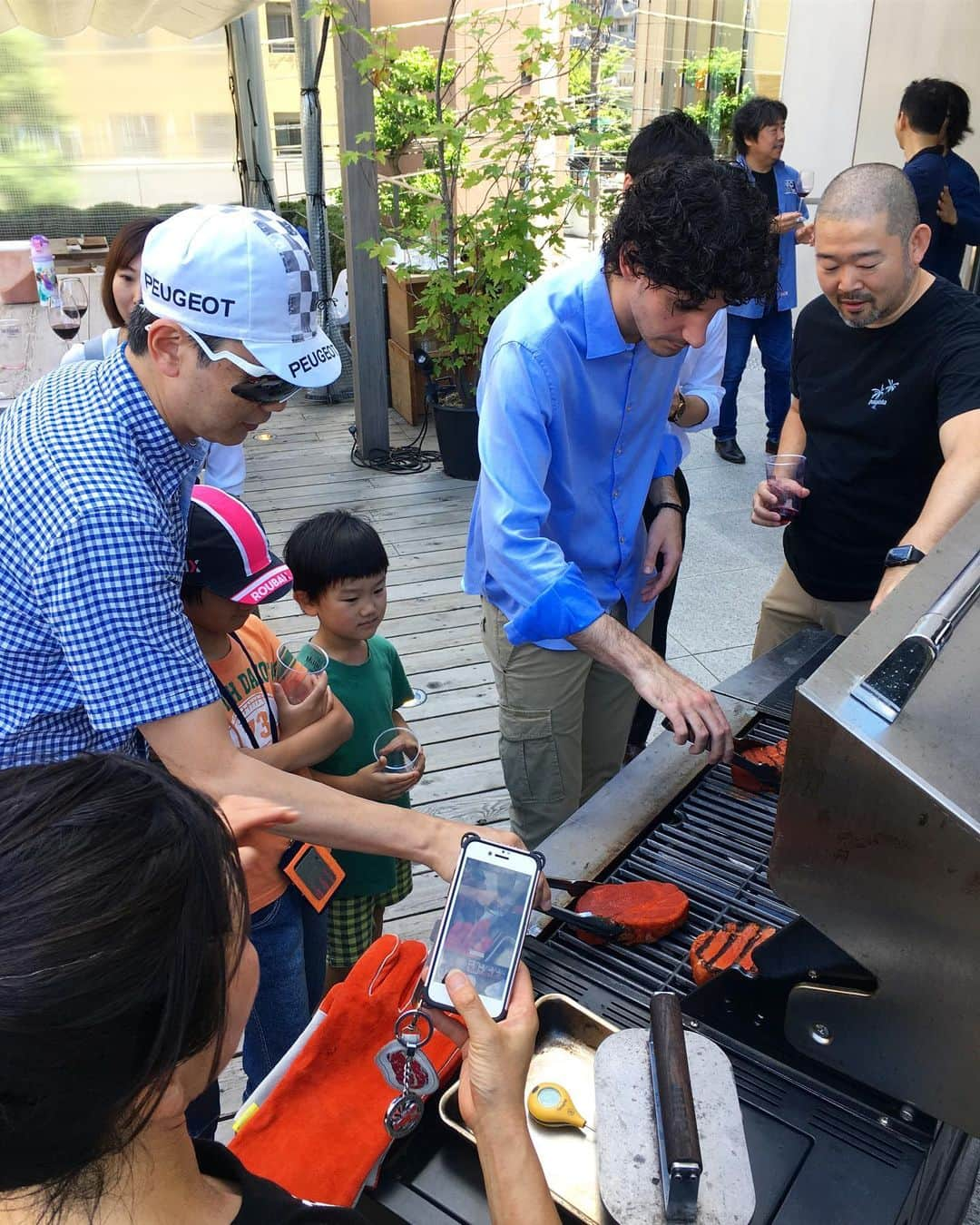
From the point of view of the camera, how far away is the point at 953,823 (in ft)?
3.23

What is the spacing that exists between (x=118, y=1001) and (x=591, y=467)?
172cm

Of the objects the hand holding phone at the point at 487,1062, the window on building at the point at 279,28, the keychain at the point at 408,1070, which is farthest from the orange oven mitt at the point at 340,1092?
the window on building at the point at 279,28

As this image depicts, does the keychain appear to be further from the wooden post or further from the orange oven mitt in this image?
the wooden post

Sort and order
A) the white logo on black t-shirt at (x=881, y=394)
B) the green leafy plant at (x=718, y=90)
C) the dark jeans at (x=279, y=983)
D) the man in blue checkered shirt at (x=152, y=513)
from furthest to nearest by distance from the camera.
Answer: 1. the green leafy plant at (x=718, y=90)
2. the white logo on black t-shirt at (x=881, y=394)
3. the dark jeans at (x=279, y=983)
4. the man in blue checkered shirt at (x=152, y=513)

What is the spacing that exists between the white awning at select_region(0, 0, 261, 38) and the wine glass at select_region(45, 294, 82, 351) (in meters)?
4.00

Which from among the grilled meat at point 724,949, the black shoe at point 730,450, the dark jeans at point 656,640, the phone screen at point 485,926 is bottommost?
the black shoe at point 730,450

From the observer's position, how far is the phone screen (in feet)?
4.03

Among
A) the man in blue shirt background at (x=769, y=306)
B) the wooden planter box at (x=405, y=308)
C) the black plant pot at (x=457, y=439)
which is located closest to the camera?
the man in blue shirt background at (x=769, y=306)

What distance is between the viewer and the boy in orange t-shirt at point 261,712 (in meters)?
1.79

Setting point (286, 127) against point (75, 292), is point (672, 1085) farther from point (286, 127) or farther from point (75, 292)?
point (286, 127)

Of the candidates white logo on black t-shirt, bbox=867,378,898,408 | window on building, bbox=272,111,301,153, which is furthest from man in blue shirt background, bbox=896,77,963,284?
window on building, bbox=272,111,301,153

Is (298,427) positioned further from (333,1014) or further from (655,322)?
(333,1014)

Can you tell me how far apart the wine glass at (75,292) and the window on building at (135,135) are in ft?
18.5

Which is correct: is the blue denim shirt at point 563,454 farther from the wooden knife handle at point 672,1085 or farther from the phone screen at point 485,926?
the wooden knife handle at point 672,1085
